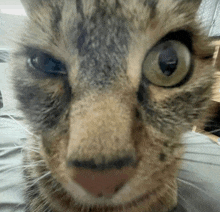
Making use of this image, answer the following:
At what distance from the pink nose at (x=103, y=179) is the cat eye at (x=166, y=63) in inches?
8.1

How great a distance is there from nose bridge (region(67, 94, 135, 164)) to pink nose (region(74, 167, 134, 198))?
0.07ft

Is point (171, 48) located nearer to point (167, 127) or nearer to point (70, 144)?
point (167, 127)

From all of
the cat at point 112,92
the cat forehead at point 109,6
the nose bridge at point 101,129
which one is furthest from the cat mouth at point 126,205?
the cat forehead at point 109,6

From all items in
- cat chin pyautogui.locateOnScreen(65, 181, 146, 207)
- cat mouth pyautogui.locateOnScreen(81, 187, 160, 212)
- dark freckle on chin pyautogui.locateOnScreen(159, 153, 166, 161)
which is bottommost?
cat mouth pyautogui.locateOnScreen(81, 187, 160, 212)

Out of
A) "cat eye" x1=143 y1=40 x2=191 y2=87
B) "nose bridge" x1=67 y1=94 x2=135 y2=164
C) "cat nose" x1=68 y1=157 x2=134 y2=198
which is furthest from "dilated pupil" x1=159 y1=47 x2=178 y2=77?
"cat nose" x1=68 y1=157 x2=134 y2=198

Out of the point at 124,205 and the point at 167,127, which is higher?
the point at 167,127

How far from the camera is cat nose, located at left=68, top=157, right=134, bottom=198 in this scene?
0.93ft

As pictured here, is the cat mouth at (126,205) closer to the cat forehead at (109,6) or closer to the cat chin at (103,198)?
the cat chin at (103,198)

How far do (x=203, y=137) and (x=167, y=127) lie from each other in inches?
24.9

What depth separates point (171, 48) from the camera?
1.27ft

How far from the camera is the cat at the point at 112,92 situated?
0.30 m

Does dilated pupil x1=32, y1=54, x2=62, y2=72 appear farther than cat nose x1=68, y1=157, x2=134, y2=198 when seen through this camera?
Yes

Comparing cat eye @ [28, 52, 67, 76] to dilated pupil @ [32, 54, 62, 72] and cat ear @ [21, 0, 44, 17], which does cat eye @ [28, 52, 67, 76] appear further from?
cat ear @ [21, 0, 44, 17]

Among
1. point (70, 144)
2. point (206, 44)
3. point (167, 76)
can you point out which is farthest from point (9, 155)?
point (206, 44)
